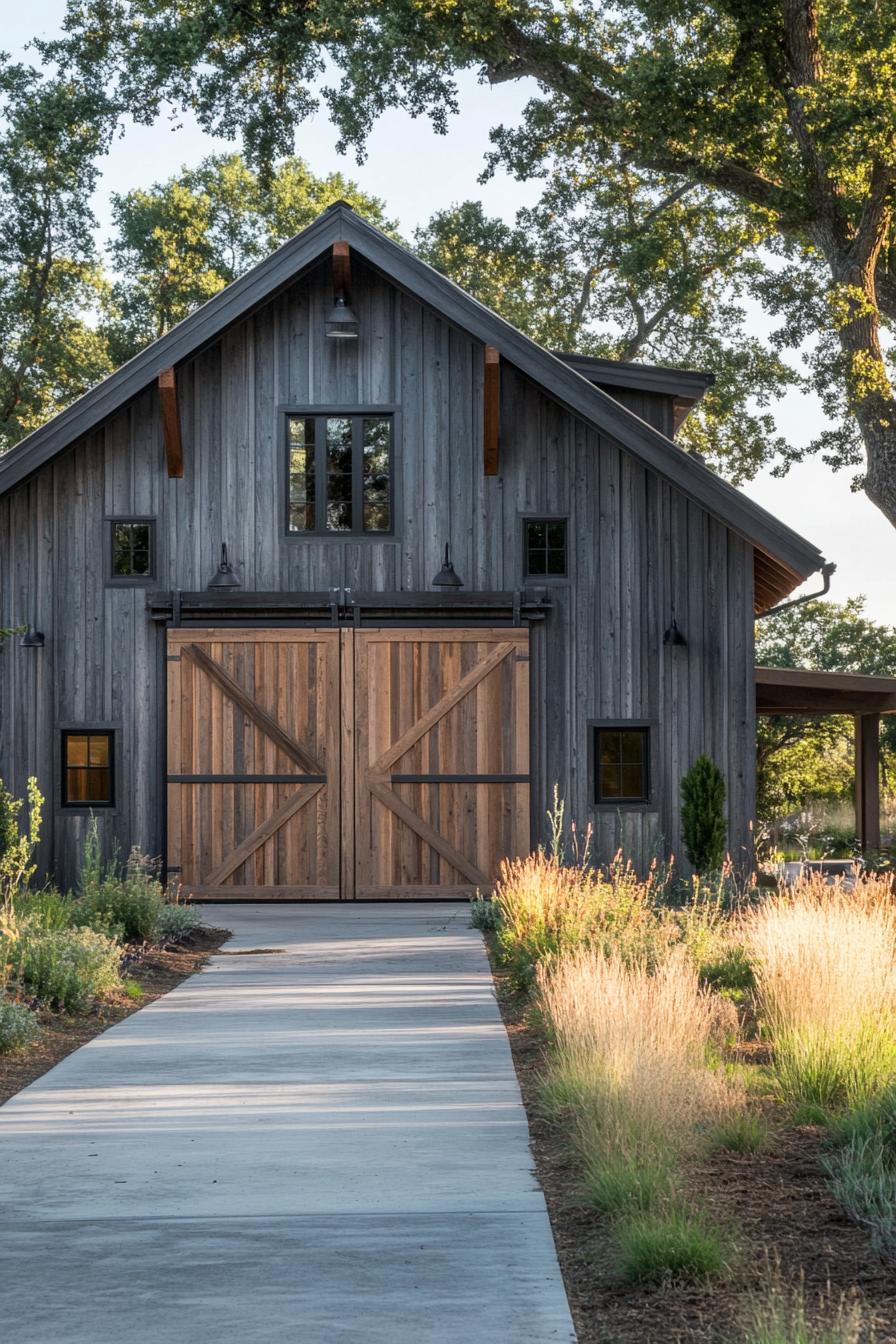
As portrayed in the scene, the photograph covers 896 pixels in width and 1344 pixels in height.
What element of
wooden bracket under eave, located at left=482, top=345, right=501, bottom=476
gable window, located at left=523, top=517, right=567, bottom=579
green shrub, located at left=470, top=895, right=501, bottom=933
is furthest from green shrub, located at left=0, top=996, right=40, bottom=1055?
wooden bracket under eave, located at left=482, top=345, right=501, bottom=476

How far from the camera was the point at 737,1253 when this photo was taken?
4906 mm

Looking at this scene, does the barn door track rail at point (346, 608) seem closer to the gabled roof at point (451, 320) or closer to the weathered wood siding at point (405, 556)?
the weathered wood siding at point (405, 556)

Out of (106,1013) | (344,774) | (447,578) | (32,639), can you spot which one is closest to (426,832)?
(344,774)

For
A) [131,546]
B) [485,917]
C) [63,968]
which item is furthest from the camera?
[131,546]

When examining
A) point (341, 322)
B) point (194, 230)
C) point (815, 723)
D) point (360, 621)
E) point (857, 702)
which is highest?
point (194, 230)

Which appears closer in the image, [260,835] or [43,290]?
[260,835]

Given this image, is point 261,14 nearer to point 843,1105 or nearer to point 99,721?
point 99,721

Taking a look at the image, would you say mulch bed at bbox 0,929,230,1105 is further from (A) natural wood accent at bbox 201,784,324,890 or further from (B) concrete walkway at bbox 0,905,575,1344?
(A) natural wood accent at bbox 201,784,324,890

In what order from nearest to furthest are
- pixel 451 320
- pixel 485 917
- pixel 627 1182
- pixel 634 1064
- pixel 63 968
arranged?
1. pixel 627 1182
2. pixel 634 1064
3. pixel 63 968
4. pixel 485 917
5. pixel 451 320

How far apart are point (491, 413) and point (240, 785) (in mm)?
4764

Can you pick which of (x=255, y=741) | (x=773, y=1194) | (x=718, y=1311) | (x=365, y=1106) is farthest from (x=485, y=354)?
(x=718, y=1311)

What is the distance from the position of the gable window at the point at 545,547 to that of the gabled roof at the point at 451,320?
1.26 meters

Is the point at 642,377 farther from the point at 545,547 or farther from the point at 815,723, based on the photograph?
the point at 815,723

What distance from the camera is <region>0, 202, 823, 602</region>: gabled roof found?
56.3ft
